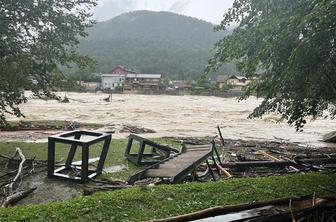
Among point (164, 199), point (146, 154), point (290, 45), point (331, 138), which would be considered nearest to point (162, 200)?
point (164, 199)

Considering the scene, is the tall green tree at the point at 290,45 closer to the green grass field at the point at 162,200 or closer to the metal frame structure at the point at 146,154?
the green grass field at the point at 162,200

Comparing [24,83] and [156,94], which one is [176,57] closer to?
[156,94]

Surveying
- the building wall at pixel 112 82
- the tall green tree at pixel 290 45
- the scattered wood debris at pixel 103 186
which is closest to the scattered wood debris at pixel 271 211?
the tall green tree at pixel 290 45

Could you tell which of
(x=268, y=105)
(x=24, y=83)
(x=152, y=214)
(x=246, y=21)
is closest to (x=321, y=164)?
(x=268, y=105)

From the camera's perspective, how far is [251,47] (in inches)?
333

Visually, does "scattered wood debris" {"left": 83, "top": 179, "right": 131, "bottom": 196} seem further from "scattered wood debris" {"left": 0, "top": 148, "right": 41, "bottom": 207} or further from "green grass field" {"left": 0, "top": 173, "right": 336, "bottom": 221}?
"scattered wood debris" {"left": 0, "top": 148, "right": 41, "bottom": 207}

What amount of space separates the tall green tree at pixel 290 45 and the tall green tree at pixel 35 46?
6.66m

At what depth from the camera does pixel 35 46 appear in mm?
14039

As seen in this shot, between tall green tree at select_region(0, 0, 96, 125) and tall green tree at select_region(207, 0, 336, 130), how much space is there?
6.66 m

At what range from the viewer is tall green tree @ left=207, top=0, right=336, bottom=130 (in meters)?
5.88

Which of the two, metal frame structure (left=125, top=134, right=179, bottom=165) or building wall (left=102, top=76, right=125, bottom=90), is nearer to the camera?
metal frame structure (left=125, top=134, right=179, bottom=165)

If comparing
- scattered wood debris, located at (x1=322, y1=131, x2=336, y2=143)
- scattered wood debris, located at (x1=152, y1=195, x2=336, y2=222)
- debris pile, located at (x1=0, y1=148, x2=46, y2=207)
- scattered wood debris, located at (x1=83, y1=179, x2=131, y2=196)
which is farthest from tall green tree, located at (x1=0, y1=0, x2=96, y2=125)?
scattered wood debris, located at (x1=322, y1=131, x2=336, y2=143)

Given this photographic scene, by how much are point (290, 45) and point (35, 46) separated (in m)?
9.95

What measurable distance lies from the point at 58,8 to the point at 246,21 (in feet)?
25.6
